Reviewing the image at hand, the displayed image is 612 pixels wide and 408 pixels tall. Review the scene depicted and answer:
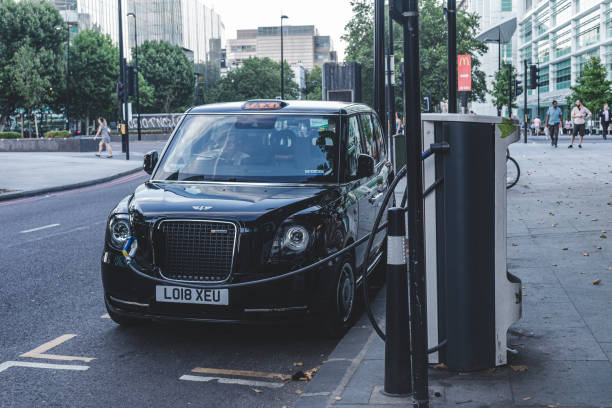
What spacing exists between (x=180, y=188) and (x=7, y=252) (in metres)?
4.29

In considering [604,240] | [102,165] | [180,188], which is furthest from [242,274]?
[102,165]

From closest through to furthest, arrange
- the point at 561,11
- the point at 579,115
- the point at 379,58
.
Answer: the point at 379,58
the point at 579,115
the point at 561,11

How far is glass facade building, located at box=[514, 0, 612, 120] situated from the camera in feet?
217

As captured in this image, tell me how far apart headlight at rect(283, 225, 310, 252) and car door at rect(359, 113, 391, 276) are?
0.98 meters

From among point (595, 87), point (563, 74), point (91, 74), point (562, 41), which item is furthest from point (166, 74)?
point (595, 87)

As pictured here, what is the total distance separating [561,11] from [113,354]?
270 ft

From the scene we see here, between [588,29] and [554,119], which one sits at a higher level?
[588,29]

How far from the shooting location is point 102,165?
2575cm

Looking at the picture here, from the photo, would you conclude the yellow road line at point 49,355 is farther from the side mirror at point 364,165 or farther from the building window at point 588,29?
the building window at point 588,29

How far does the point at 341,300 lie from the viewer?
496 cm

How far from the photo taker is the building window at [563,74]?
252ft

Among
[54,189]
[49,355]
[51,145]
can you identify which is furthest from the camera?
[51,145]

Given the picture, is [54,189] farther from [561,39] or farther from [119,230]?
[561,39]

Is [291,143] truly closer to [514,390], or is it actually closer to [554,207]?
[514,390]
